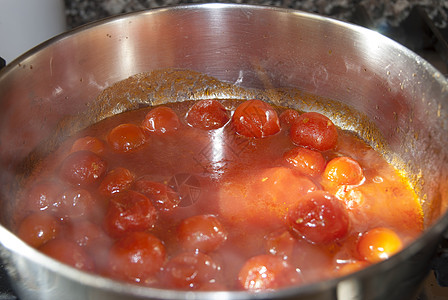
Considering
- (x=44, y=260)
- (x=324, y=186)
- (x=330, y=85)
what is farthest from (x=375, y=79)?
(x=44, y=260)

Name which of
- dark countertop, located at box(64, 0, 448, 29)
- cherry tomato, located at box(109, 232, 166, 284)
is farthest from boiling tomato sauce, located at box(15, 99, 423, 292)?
dark countertop, located at box(64, 0, 448, 29)

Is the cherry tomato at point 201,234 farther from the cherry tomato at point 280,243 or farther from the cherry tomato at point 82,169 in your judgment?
the cherry tomato at point 82,169

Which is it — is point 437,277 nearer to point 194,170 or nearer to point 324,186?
point 324,186

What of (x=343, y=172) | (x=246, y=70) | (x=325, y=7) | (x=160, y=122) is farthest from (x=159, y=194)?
(x=325, y=7)

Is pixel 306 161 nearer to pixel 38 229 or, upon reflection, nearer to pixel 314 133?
pixel 314 133

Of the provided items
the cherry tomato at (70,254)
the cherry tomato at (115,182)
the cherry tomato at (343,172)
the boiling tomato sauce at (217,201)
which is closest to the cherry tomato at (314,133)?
the boiling tomato sauce at (217,201)

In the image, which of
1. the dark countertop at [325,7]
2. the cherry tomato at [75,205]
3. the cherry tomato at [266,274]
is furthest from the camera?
the dark countertop at [325,7]
